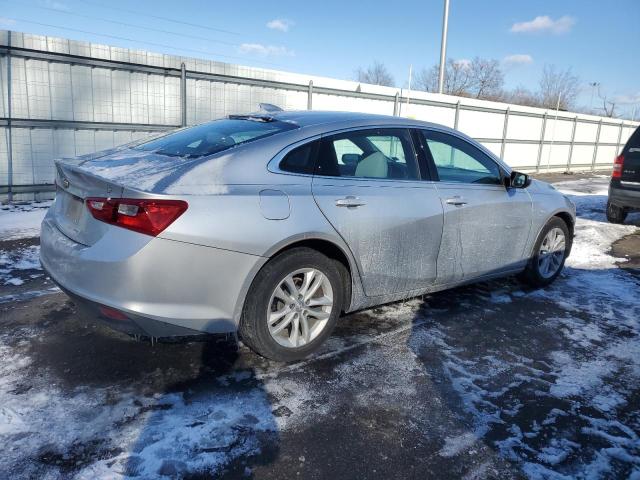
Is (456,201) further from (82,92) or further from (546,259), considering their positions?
(82,92)

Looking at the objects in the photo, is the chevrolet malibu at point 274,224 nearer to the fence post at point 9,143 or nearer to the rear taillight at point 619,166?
the rear taillight at point 619,166

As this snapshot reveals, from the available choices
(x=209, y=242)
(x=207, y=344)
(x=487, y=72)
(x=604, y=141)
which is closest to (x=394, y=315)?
A: (x=207, y=344)

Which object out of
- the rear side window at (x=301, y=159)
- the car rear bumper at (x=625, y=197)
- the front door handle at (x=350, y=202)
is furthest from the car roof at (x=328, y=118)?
the car rear bumper at (x=625, y=197)

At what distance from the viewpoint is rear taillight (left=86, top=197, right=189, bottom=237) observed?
253 centimetres

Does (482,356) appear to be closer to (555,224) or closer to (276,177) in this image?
(276,177)

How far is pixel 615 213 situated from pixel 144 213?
8.55 meters

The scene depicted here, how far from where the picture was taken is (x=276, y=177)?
2977mm

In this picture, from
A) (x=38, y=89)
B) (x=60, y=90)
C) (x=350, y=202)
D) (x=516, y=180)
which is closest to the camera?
(x=350, y=202)

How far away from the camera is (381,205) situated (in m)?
3.38

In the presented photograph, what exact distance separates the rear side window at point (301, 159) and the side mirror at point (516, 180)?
6.50 ft

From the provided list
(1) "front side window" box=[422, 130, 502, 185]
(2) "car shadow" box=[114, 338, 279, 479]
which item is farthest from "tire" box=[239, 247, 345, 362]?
(1) "front side window" box=[422, 130, 502, 185]

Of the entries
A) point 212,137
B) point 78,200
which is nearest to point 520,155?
point 212,137

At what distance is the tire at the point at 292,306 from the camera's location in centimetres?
291

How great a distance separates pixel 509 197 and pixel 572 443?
2356 mm
